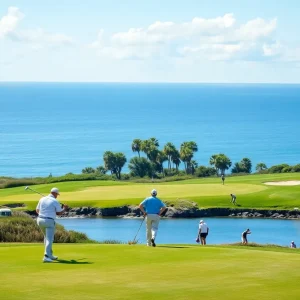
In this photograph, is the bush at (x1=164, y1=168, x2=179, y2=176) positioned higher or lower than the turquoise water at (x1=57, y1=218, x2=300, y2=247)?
higher

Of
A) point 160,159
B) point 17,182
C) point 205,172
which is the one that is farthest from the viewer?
point 160,159

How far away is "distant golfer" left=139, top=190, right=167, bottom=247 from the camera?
21.2 metres

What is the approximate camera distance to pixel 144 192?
3164 inches

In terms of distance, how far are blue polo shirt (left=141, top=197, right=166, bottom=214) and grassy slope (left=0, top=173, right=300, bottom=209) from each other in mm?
50446

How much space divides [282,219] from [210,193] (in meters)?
10.4

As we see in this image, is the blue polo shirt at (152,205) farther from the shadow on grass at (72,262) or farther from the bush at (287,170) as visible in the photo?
the bush at (287,170)

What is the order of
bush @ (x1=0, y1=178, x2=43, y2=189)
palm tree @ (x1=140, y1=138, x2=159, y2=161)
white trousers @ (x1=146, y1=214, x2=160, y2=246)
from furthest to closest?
palm tree @ (x1=140, y1=138, x2=159, y2=161), bush @ (x1=0, y1=178, x2=43, y2=189), white trousers @ (x1=146, y1=214, x2=160, y2=246)

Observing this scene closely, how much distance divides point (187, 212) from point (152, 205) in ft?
166

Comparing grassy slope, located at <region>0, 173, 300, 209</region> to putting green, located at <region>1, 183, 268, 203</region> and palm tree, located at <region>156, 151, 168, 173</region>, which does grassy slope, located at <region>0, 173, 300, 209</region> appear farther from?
palm tree, located at <region>156, 151, 168, 173</region>

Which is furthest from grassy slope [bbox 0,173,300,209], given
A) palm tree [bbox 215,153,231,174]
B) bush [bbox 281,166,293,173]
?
palm tree [bbox 215,153,231,174]

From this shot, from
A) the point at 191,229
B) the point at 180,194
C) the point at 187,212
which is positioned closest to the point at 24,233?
the point at 191,229

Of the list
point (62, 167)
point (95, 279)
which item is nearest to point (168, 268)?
point (95, 279)

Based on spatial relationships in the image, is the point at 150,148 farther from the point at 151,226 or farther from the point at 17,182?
the point at 151,226

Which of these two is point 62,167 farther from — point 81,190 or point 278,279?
point 278,279
